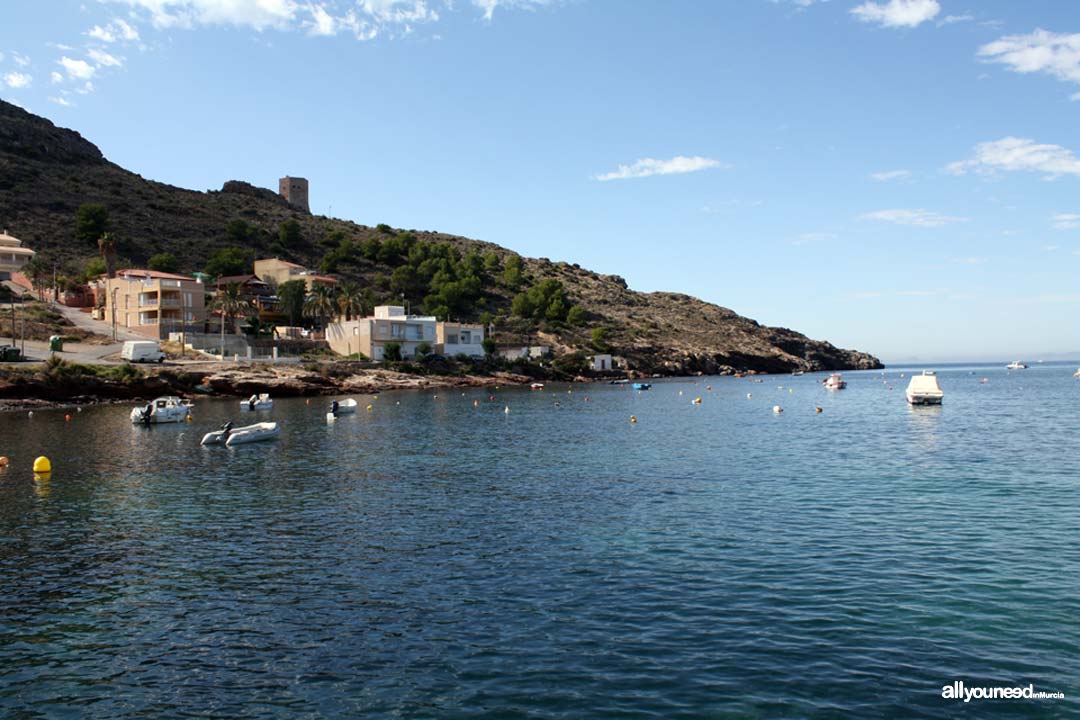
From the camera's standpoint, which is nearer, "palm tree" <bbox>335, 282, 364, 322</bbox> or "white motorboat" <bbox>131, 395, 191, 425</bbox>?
"white motorboat" <bbox>131, 395, 191, 425</bbox>

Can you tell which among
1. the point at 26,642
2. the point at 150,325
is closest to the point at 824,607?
the point at 26,642

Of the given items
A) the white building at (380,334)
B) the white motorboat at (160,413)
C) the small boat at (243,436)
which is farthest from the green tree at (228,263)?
the small boat at (243,436)

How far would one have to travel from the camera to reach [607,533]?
2588 centimetres

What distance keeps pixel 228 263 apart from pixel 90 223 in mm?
31225

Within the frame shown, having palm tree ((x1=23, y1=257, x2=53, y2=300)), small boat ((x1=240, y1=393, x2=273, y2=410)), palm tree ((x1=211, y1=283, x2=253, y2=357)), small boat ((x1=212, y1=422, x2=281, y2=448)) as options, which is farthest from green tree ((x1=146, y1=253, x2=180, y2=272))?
small boat ((x1=212, y1=422, x2=281, y2=448))

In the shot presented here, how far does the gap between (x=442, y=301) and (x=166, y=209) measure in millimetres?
80176

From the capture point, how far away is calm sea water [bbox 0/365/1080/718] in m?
14.1

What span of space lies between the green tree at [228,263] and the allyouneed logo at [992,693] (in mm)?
161446

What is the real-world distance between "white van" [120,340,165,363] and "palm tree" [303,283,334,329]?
38450mm

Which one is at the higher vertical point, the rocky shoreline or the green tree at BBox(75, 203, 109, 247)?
the green tree at BBox(75, 203, 109, 247)

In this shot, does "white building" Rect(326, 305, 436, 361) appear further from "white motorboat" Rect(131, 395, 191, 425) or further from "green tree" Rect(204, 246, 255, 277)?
"white motorboat" Rect(131, 395, 191, 425)

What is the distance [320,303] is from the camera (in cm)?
13375

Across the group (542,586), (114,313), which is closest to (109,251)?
(114,313)

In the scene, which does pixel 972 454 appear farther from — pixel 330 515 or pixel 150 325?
pixel 150 325
